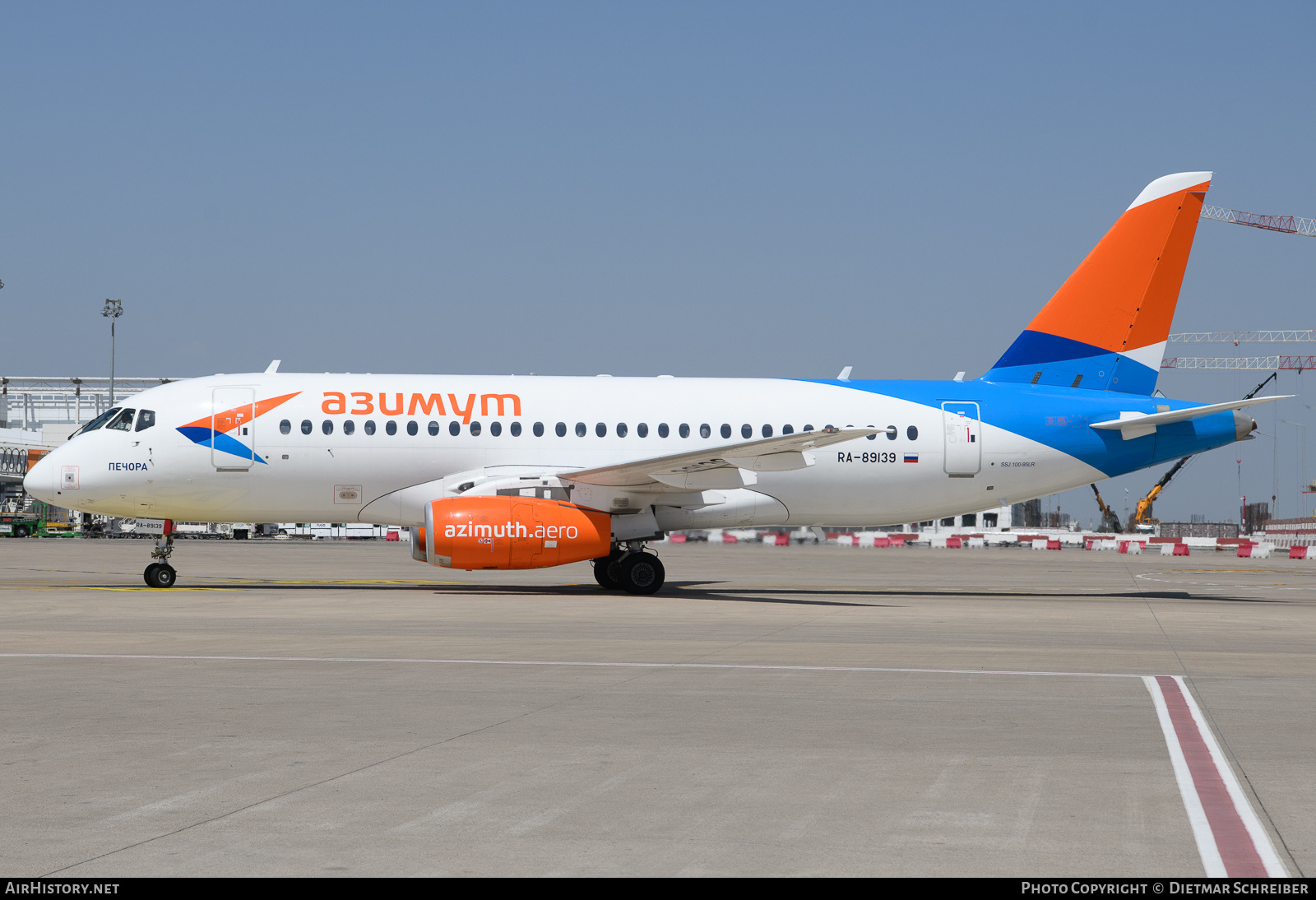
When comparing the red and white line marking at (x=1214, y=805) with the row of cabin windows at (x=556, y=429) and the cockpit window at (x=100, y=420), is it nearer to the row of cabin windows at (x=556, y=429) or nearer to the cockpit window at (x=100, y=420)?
the row of cabin windows at (x=556, y=429)

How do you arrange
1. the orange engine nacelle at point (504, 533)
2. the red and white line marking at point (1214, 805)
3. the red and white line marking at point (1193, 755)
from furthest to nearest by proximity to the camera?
the orange engine nacelle at point (504, 533), the red and white line marking at point (1193, 755), the red and white line marking at point (1214, 805)

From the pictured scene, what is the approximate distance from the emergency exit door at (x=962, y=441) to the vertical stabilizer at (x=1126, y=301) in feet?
6.81

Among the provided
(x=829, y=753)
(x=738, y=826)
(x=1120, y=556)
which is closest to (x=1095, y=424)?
(x=829, y=753)

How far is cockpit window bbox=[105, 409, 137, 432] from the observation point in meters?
23.1

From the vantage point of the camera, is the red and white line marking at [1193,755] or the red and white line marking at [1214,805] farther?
the red and white line marking at [1193,755]

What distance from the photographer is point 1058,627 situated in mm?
16969

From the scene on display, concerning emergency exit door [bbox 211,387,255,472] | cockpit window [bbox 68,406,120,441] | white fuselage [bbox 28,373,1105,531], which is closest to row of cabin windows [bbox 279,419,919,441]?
white fuselage [bbox 28,373,1105,531]

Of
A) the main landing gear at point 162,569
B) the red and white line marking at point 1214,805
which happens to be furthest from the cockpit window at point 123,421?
the red and white line marking at point 1214,805

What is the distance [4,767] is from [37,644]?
678 cm

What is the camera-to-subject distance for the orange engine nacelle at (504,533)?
67.9 ft

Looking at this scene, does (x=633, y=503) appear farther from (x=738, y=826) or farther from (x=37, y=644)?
(x=738, y=826)

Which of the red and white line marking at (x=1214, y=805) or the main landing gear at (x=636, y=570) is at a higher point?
the main landing gear at (x=636, y=570)

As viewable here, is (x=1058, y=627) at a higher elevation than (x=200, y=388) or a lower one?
lower

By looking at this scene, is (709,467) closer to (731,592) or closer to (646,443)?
(646,443)
